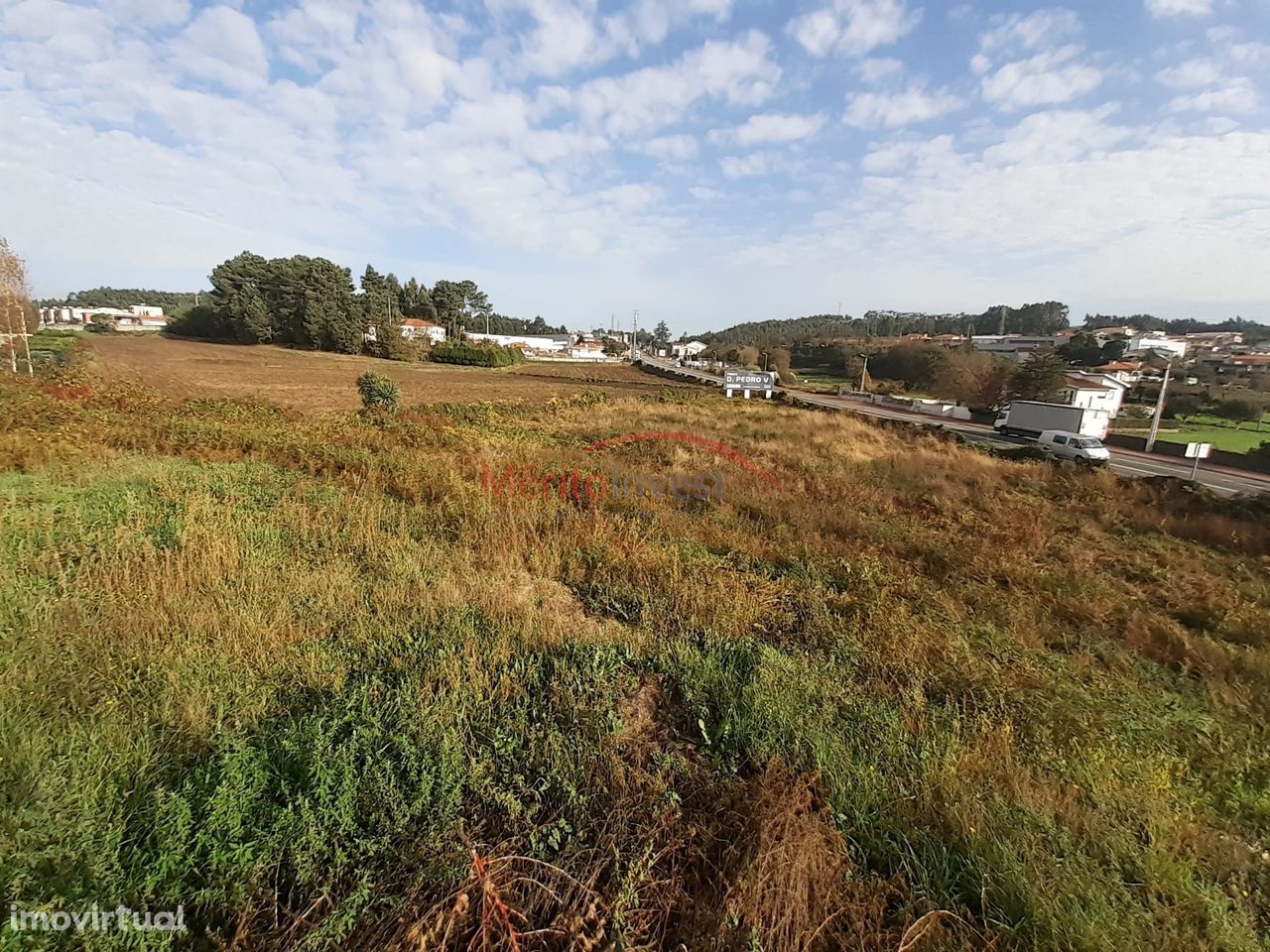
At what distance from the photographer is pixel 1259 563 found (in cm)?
907

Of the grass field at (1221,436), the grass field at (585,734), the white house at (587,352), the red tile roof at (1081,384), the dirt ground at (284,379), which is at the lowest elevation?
the grass field at (1221,436)

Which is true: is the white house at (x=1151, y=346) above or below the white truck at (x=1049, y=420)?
above

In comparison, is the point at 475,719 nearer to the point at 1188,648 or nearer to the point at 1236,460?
the point at 1188,648

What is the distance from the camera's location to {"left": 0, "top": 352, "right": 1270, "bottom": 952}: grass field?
79.6 inches

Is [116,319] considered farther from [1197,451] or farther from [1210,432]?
[1210,432]

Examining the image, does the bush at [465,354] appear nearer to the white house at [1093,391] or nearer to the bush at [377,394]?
the bush at [377,394]

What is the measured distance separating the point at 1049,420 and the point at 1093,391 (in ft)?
48.6

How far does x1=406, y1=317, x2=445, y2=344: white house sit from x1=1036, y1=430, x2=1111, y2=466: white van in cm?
6788

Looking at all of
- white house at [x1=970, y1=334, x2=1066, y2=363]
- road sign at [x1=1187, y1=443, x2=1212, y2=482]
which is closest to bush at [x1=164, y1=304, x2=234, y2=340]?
road sign at [x1=1187, y1=443, x2=1212, y2=482]

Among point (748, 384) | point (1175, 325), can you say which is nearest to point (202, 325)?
point (748, 384)

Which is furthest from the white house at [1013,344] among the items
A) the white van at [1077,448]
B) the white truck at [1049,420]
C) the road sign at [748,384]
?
the white van at [1077,448]

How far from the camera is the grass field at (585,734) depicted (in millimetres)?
2021

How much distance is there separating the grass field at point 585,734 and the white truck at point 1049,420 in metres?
25.4

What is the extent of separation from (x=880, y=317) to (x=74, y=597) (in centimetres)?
17704
